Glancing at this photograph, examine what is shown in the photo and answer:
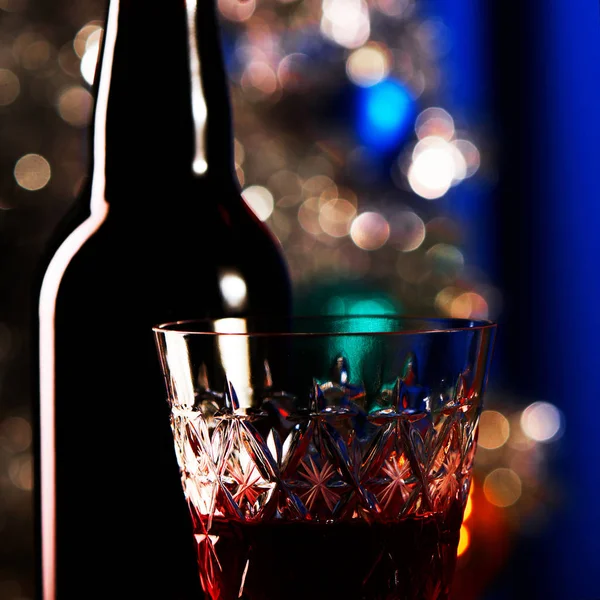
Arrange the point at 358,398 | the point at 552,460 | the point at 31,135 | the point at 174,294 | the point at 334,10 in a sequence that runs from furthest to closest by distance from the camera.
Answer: the point at 552,460, the point at 334,10, the point at 31,135, the point at 174,294, the point at 358,398

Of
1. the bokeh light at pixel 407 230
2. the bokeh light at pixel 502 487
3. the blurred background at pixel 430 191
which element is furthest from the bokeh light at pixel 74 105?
the bokeh light at pixel 502 487

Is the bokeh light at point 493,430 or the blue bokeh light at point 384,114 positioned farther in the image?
the bokeh light at point 493,430

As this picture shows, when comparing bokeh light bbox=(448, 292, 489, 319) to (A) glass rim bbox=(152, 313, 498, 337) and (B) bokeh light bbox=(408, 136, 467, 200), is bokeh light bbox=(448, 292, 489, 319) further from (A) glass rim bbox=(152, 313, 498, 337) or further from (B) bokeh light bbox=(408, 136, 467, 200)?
(A) glass rim bbox=(152, 313, 498, 337)

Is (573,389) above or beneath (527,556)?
above

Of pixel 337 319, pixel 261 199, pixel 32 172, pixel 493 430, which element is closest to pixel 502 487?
pixel 493 430

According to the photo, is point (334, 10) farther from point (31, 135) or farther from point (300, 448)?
point (300, 448)

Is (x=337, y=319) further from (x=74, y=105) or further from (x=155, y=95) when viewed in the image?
(x=74, y=105)

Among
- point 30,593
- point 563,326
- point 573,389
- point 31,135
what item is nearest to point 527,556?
point 573,389

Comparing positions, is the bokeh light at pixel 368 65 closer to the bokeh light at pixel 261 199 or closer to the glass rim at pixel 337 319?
the bokeh light at pixel 261 199
